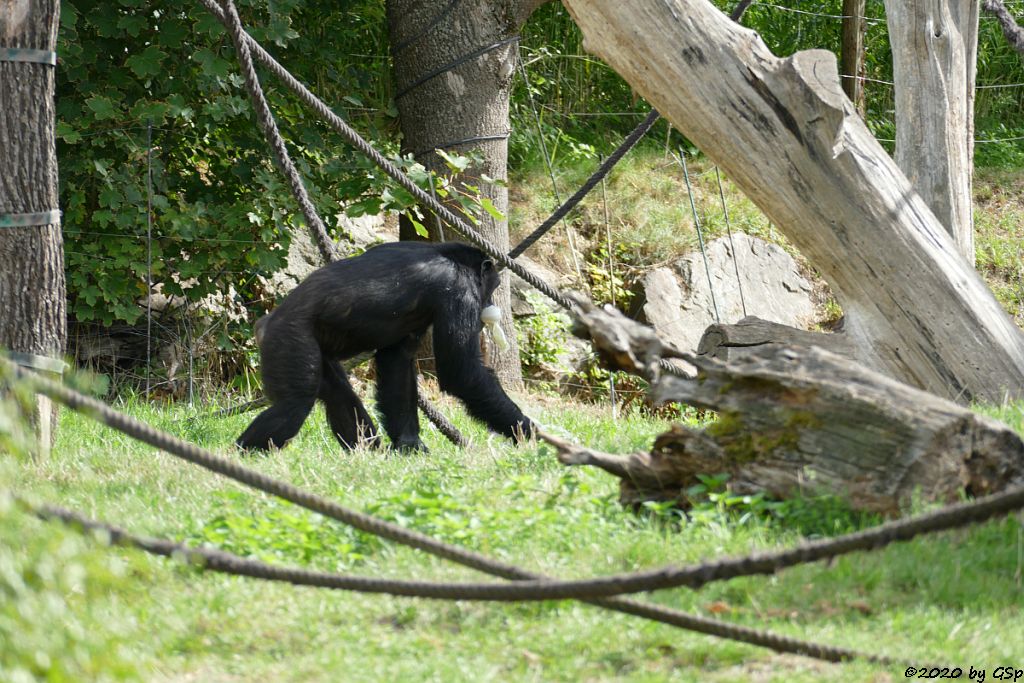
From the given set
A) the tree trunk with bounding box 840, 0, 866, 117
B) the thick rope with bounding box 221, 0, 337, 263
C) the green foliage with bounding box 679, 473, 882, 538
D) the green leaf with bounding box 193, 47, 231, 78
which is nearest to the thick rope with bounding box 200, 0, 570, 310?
the thick rope with bounding box 221, 0, 337, 263

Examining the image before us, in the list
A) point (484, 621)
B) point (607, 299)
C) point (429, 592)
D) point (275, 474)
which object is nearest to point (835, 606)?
point (484, 621)

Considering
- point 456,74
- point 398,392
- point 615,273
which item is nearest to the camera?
point 398,392

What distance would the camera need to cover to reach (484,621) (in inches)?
125

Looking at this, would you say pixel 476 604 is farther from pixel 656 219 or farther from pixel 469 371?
pixel 656 219

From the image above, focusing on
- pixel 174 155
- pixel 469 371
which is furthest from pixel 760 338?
pixel 174 155

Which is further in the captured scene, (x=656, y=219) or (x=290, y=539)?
(x=656, y=219)

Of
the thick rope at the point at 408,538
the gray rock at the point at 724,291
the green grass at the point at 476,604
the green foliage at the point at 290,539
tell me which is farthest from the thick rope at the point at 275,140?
the gray rock at the point at 724,291

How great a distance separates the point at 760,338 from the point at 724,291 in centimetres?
544

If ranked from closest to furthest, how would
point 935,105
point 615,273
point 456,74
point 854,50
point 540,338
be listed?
1. point 935,105
2. point 456,74
3. point 540,338
4. point 615,273
5. point 854,50

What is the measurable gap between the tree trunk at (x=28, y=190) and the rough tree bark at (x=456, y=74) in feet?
13.0

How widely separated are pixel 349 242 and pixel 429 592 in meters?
7.16

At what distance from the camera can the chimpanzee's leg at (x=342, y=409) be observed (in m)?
6.25

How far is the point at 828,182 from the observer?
585 cm

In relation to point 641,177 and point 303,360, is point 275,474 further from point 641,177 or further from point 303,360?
point 641,177
